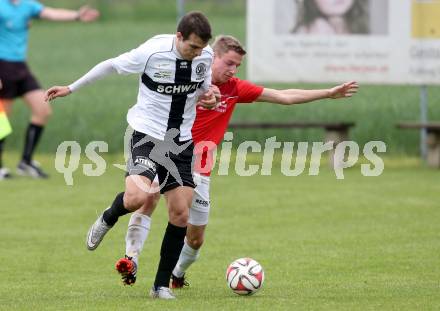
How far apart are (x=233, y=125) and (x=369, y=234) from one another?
5601 millimetres

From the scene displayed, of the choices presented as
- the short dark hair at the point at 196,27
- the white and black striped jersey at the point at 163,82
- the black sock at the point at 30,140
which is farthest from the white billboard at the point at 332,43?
the short dark hair at the point at 196,27

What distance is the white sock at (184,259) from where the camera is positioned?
7.96 meters

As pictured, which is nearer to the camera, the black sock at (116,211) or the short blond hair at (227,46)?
the black sock at (116,211)

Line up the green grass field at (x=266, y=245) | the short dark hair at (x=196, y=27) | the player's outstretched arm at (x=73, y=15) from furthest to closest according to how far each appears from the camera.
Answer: the player's outstretched arm at (x=73, y=15), the green grass field at (x=266, y=245), the short dark hair at (x=196, y=27)

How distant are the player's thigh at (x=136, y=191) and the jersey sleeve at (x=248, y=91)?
1157 millimetres

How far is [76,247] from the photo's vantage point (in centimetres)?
970

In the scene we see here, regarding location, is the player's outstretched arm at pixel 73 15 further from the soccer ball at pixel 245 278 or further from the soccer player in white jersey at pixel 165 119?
the soccer ball at pixel 245 278

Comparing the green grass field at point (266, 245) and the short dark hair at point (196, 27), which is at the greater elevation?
the short dark hair at point (196, 27)

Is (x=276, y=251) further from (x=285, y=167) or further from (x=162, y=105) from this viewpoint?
(x=285, y=167)

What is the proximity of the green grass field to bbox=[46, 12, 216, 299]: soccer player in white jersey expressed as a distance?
0.51m

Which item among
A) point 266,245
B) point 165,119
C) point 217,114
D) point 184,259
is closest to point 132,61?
point 165,119

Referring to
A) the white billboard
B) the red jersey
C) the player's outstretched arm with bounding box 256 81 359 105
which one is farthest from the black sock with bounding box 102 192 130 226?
the white billboard

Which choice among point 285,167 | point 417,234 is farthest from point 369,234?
point 285,167

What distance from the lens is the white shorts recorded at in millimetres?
7867
